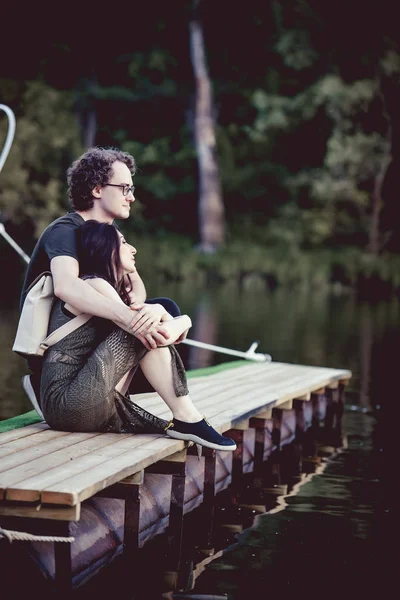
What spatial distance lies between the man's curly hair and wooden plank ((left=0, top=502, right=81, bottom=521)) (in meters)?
1.57

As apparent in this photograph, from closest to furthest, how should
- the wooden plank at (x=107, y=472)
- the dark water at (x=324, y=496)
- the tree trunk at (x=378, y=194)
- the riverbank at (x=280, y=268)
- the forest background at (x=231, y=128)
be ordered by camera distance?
the wooden plank at (x=107, y=472), the dark water at (x=324, y=496), the riverbank at (x=280, y=268), the forest background at (x=231, y=128), the tree trunk at (x=378, y=194)

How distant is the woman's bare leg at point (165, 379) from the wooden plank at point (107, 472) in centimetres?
13

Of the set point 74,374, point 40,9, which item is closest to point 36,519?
point 74,374

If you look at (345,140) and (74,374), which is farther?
(345,140)

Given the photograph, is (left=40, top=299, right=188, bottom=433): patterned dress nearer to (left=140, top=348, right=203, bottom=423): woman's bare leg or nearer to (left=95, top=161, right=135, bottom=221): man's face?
(left=140, top=348, right=203, bottom=423): woman's bare leg

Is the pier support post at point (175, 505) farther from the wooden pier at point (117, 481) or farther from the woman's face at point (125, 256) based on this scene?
the woman's face at point (125, 256)

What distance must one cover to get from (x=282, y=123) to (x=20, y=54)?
7.47m

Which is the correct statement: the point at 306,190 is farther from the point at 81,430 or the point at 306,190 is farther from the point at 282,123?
the point at 81,430

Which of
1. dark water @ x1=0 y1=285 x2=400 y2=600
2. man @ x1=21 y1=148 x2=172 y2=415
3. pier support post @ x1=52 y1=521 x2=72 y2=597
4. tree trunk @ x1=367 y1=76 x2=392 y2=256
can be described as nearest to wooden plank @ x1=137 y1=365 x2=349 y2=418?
dark water @ x1=0 y1=285 x2=400 y2=600

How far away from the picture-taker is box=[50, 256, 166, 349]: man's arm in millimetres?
4566

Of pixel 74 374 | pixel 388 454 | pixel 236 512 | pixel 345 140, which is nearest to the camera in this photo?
pixel 74 374

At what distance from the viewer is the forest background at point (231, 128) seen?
26.6m

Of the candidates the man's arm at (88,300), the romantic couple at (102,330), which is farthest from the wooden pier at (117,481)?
the man's arm at (88,300)

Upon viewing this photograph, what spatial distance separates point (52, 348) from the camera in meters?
4.67
